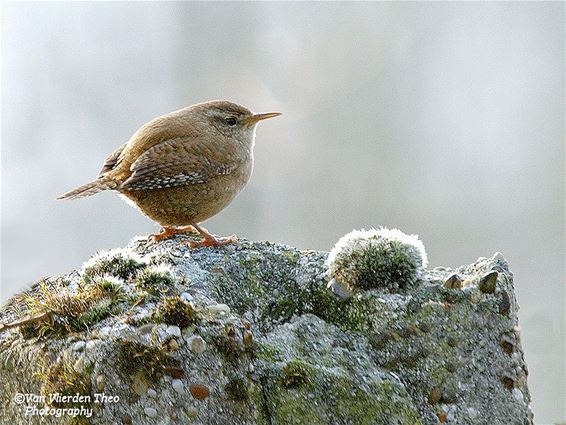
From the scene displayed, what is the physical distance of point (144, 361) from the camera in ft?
12.3

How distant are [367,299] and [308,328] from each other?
409mm

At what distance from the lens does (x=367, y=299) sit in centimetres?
448

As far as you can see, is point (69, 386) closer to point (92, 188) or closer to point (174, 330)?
point (174, 330)

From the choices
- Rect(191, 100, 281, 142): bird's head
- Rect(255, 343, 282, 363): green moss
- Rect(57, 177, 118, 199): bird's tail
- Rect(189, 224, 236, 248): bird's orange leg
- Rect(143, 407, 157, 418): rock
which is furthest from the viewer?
Rect(191, 100, 281, 142): bird's head

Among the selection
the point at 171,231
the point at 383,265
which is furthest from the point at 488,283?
the point at 171,231

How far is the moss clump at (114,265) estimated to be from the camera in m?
4.57

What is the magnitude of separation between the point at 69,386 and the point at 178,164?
287cm

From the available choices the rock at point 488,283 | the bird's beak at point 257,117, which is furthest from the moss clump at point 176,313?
the bird's beak at point 257,117

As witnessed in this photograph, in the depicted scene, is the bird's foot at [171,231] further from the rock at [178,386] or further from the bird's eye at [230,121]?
the rock at [178,386]

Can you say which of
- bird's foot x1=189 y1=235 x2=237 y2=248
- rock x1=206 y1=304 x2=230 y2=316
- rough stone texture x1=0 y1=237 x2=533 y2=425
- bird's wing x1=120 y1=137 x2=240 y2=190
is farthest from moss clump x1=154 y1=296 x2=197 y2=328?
bird's wing x1=120 y1=137 x2=240 y2=190

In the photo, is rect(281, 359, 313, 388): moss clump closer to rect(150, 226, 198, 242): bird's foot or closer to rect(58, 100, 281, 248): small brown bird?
rect(58, 100, 281, 248): small brown bird

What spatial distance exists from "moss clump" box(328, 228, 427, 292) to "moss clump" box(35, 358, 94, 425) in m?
1.69

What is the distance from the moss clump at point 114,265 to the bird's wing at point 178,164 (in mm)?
1493

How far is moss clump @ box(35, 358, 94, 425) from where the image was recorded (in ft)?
12.2
